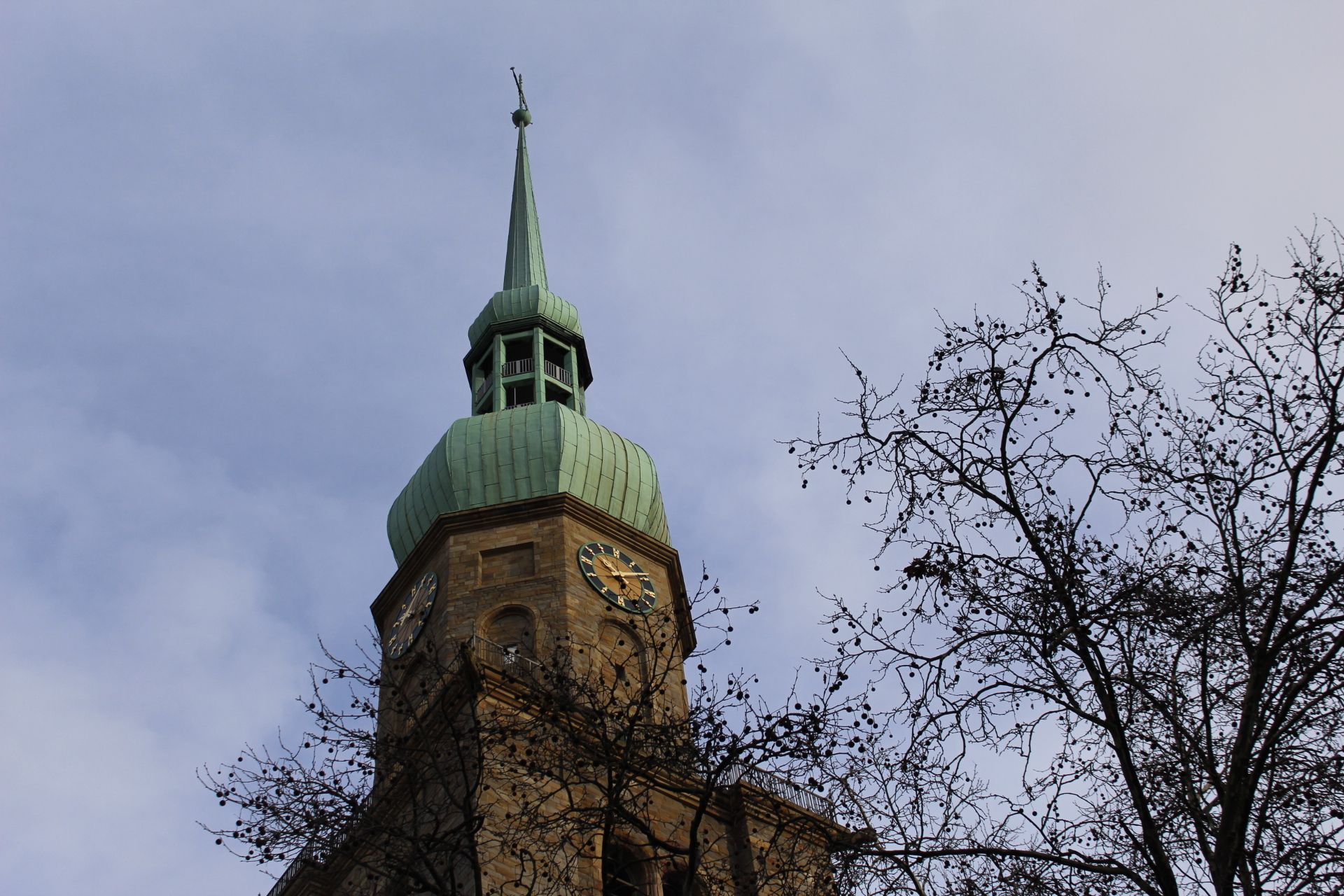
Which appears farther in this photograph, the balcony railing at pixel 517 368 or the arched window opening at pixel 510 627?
the balcony railing at pixel 517 368

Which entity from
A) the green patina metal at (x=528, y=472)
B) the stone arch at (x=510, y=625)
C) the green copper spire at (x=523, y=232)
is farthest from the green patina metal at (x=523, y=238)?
the stone arch at (x=510, y=625)

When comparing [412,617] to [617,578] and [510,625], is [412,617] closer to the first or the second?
[510,625]

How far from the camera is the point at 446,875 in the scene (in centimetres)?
1530

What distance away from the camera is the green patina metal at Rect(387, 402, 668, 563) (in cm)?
3950

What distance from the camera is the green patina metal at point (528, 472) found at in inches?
1555

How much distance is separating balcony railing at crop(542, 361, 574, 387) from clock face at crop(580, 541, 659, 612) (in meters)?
9.25

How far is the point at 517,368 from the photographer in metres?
46.4

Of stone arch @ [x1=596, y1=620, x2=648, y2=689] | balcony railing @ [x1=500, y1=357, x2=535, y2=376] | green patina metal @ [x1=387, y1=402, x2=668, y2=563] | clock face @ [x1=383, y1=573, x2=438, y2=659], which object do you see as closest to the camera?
stone arch @ [x1=596, y1=620, x2=648, y2=689]

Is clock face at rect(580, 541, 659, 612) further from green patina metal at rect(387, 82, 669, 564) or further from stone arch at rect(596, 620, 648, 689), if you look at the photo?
green patina metal at rect(387, 82, 669, 564)

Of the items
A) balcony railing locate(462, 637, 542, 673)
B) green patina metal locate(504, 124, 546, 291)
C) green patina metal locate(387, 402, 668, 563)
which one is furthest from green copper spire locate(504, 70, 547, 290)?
balcony railing locate(462, 637, 542, 673)

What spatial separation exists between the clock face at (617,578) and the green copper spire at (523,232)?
1545 cm

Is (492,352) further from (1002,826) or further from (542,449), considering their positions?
(1002,826)

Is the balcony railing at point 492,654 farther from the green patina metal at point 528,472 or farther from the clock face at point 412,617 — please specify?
the green patina metal at point 528,472

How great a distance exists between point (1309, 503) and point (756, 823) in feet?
62.1
